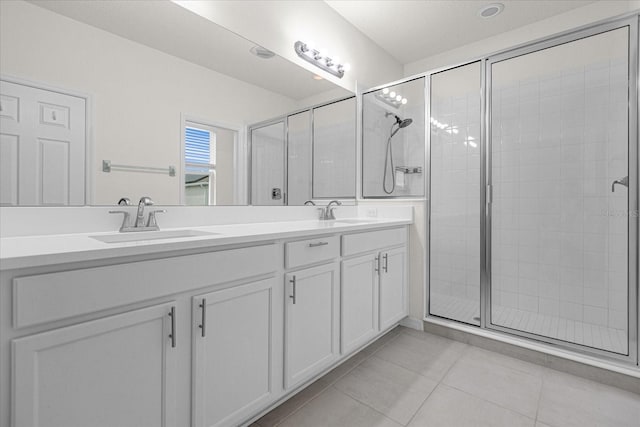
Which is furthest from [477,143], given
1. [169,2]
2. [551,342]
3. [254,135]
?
[169,2]

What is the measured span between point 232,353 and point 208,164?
3.31ft

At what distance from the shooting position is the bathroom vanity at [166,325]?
0.78m

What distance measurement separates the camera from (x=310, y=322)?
1.55 meters

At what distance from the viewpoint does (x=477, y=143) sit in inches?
92.4

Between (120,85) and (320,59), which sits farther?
(320,59)

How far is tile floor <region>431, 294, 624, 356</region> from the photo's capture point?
186 cm

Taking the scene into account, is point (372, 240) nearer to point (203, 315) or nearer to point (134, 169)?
point (203, 315)

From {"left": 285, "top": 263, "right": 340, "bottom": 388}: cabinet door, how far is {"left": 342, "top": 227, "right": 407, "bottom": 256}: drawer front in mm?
160

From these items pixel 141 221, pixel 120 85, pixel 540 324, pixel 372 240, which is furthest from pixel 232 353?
pixel 540 324

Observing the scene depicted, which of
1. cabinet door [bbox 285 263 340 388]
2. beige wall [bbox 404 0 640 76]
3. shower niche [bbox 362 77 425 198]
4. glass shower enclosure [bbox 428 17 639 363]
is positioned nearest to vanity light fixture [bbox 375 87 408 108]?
shower niche [bbox 362 77 425 198]

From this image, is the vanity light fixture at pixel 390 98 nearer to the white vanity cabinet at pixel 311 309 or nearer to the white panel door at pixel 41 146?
the white vanity cabinet at pixel 311 309

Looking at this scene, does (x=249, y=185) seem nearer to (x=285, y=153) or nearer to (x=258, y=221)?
(x=258, y=221)

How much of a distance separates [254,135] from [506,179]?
1.77m

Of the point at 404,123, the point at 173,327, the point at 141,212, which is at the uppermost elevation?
the point at 404,123
